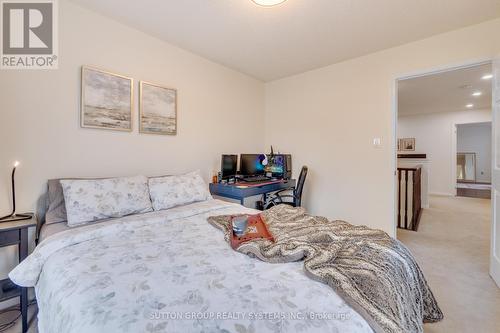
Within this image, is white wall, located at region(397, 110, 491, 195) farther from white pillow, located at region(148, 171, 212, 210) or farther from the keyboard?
white pillow, located at region(148, 171, 212, 210)

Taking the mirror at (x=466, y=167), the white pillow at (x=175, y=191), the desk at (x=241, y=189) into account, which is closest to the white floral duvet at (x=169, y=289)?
the white pillow at (x=175, y=191)

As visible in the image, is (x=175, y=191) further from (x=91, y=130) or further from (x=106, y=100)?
(x=106, y=100)

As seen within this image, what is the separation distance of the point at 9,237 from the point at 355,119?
362 centimetres

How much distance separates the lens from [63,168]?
6.45 ft

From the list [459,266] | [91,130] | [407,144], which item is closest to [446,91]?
[407,144]

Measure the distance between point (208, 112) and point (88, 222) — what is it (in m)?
2.00

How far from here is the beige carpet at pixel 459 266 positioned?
1627 mm

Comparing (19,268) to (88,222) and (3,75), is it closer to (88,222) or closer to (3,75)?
(88,222)

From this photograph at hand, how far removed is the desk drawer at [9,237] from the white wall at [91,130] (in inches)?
14.5

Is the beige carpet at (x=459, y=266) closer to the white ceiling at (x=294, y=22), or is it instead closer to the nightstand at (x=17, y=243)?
the white ceiling at (x=294, y=22)

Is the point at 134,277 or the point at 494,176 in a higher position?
the point at 494,176

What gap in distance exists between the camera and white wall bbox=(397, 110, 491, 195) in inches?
244

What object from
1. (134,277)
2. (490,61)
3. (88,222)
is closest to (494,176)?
(490,61)

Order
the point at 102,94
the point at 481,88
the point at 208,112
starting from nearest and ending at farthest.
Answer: the point at 102,94, the point at 208,112, the point at 481,88
